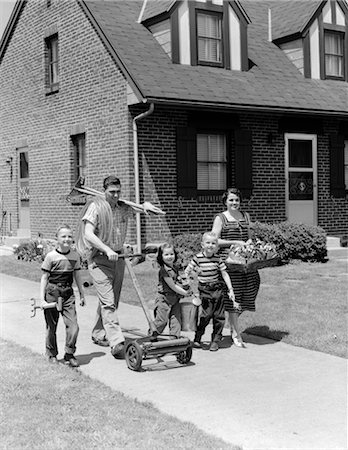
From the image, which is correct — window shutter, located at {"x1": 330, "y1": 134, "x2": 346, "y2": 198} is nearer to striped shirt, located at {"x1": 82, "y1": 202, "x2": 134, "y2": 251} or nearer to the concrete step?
the concrete step

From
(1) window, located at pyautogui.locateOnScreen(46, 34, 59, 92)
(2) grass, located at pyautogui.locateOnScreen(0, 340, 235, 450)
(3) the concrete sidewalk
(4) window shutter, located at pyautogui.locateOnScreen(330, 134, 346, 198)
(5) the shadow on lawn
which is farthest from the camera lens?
(1) window, located at pyautogui.locateOnScreen(46, 34, 59, 92)

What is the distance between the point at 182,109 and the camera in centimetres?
1524

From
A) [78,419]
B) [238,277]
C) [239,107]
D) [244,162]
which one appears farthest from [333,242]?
[78,419]

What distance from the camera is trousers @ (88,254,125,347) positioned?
671 centimetres

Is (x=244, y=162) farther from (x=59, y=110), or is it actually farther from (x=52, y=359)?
(x=52, y=359)

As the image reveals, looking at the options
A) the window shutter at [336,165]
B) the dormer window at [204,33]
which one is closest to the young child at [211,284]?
the dormer window at [204,33]

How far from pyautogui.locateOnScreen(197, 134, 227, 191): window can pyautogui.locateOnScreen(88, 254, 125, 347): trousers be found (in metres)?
8.73

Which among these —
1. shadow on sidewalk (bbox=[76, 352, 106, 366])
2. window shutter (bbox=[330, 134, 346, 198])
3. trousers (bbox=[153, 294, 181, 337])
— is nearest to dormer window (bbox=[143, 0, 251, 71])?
window shutter (bbox=[330, 134, 346, 198])

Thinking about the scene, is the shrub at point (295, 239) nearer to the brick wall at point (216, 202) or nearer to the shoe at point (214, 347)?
the brick wall at point (216, 202)

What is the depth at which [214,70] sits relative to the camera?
1628cm

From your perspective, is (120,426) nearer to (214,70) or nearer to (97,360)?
(97,360)

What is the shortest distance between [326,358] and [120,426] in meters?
2.68

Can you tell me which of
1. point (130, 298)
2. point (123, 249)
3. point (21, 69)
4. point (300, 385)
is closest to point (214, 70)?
point (21, 69)

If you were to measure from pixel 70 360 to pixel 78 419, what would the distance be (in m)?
1.76
